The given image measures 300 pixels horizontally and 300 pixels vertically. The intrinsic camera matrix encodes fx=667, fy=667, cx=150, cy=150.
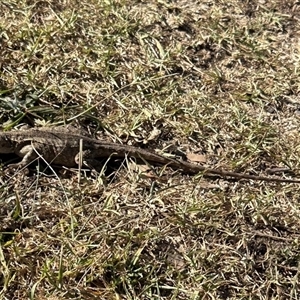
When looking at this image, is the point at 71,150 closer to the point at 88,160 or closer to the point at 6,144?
the point at 88,160

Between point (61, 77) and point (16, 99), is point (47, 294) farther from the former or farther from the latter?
point (61, 77)

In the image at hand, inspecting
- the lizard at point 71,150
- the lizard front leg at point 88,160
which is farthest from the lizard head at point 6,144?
the lizard front leg at point 88,160

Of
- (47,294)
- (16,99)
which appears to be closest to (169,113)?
(16,99)

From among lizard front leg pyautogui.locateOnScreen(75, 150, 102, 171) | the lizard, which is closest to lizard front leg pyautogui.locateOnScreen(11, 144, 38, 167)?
the lizard

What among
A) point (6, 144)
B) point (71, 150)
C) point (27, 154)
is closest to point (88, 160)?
point (71, 150)

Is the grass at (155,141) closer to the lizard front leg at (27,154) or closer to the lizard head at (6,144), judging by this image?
the lizard front leg at (27,154)

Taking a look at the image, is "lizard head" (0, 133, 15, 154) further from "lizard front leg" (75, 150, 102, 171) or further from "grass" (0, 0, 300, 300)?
"lizard front leg" (75, 150, 102, 171)
